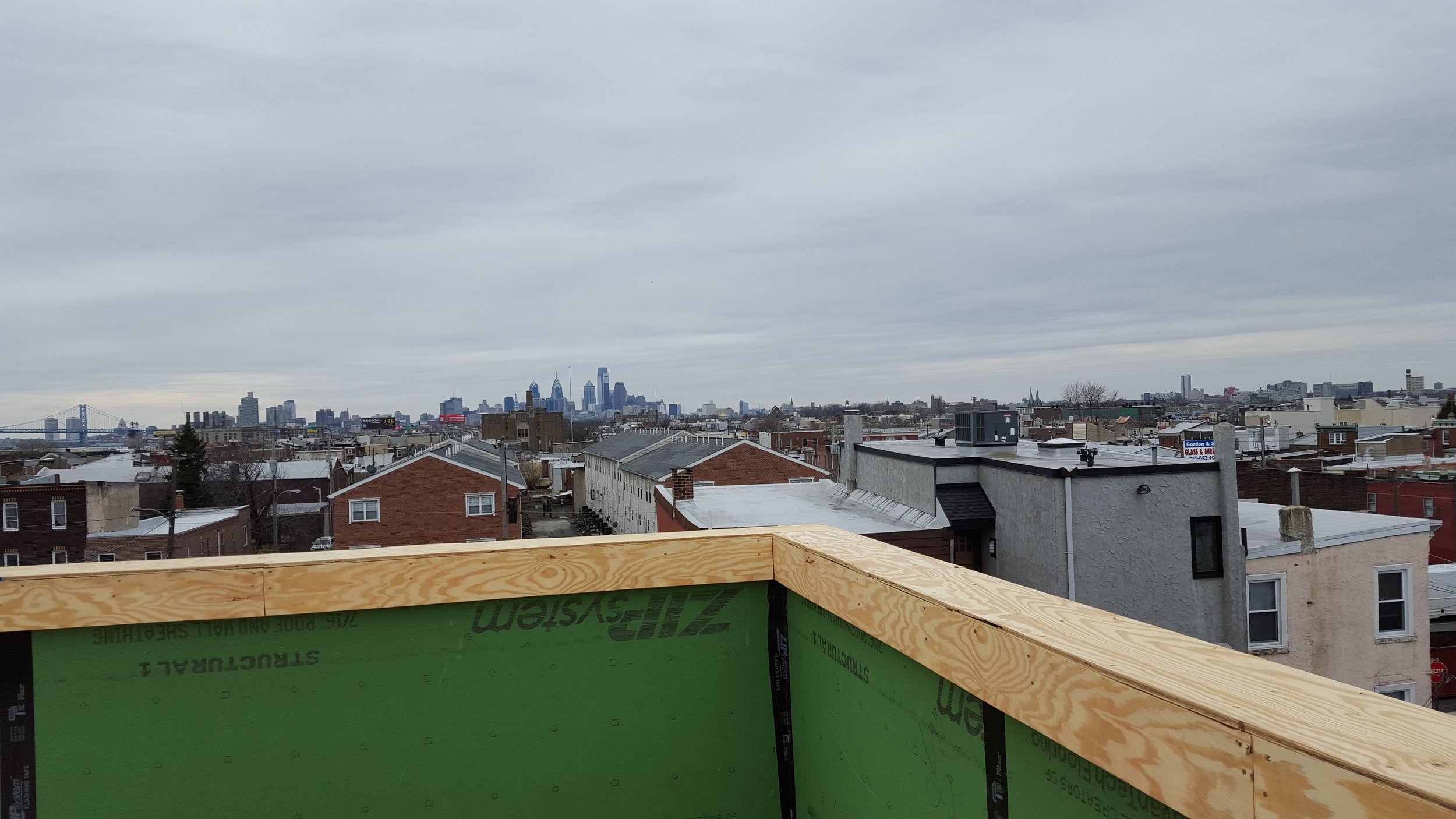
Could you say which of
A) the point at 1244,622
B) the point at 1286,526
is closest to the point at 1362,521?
the point at 1286,526

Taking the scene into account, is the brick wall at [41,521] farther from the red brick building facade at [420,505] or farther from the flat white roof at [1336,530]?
the flat white roof at [1336,530]

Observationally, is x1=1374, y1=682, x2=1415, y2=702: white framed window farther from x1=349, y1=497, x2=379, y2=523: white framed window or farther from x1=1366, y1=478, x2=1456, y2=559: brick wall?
x1=349, y1=497, x2=379, y2=523: white framed window

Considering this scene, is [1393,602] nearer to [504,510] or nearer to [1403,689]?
[1403,689]

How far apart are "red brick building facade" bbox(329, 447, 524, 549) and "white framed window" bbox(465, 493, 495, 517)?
3 cm

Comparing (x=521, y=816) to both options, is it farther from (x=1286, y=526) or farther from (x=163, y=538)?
(x=163, y=538)

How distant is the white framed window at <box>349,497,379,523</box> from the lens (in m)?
35.7

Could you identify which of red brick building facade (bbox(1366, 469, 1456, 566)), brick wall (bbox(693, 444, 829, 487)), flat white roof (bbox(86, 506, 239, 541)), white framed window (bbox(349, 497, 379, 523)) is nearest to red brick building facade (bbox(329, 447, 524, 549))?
white framed window (bbox(349, 497, 379, 523))

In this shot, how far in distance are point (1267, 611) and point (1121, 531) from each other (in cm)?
429

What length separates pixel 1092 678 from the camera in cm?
182

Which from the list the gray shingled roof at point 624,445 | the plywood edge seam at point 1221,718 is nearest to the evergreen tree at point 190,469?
the gray shingled roof at point 624,445

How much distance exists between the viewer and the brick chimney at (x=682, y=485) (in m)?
21.9

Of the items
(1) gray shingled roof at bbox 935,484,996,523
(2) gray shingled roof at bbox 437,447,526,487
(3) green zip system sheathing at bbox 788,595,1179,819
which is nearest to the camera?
(3) green zip system sheathing at bbox 788,595,1179,819

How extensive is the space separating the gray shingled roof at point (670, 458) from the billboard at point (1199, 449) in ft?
73.1

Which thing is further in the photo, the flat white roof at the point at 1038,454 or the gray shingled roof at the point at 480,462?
the gray shingled roof at the point at 480,462
